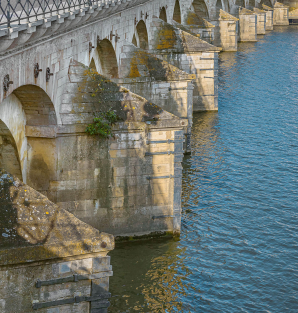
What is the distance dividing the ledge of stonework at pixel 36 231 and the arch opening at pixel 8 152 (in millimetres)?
3769

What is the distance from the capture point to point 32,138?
55.6 feet

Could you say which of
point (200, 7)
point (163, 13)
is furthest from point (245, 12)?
point (163, 13)

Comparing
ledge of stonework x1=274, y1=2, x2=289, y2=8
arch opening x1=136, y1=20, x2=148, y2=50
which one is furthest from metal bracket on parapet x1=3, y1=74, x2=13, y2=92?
ledge of stonework x1=274, y1=2, x2=289, y2=8

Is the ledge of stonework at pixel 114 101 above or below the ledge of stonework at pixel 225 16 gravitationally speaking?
below

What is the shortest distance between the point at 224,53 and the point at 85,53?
37056 mm

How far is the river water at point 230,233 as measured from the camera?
15.5 metres

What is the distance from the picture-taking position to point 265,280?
16250mm

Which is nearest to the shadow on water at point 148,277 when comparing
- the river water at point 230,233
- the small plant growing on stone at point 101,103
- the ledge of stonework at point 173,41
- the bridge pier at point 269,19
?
the river water at point 230,233

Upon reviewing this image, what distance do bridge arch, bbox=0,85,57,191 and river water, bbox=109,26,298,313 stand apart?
374 centimetres

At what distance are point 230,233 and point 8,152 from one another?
27.4 ft

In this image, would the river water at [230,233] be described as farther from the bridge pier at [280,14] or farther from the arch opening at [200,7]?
the bridge pier at [280,14]

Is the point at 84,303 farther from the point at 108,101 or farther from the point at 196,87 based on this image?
the point at 196,87

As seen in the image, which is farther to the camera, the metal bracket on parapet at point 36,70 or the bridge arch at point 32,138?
the bridge arch at point 32,138

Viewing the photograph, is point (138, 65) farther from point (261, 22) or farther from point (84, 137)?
point (261, 22)
